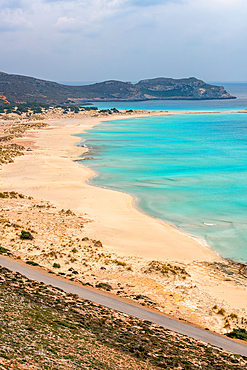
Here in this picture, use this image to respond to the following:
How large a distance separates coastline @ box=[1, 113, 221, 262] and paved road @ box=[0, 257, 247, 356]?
6464 mm

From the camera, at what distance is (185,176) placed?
171ft

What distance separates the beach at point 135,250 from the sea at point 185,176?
234 cm

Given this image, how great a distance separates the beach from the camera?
784 inches

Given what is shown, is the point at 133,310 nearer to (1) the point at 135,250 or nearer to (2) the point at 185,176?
(1) the point at 135,250

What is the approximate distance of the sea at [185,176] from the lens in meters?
32.7

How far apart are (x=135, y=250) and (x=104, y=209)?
9.79 metres

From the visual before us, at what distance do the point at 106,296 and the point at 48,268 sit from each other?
15.9 feet

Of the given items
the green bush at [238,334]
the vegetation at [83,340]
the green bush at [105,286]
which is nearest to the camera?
the vegetation at [83,340]

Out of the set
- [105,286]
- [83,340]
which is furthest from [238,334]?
[105,286]

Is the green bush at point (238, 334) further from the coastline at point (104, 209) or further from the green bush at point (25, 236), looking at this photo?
the green bush at point (25, 236)

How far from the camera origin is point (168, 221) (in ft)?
111

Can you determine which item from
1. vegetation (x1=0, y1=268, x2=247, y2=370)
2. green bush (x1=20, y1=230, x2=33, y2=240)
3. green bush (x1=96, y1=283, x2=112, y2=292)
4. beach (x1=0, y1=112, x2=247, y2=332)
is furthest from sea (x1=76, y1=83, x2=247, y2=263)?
green bush (x1=20, y1=230, x2=33, y2=240)

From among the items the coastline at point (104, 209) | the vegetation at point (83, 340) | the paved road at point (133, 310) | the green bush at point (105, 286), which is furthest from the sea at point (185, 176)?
the vegetation at point (83, 340)

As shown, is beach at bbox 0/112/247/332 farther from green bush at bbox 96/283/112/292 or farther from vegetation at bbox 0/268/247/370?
vegetation at bbox 0/268/247/370
